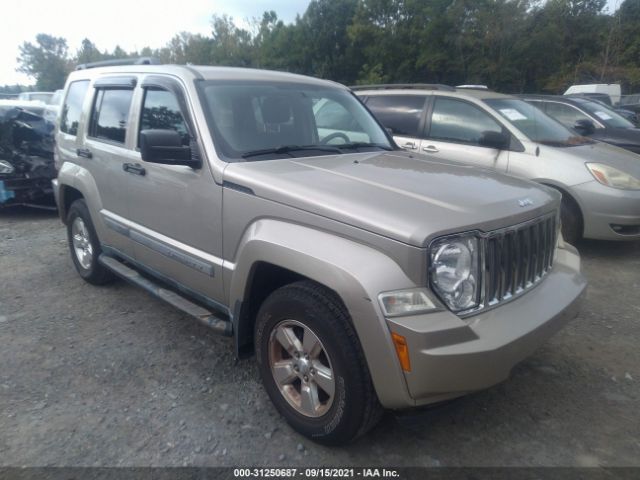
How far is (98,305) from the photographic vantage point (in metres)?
4.54

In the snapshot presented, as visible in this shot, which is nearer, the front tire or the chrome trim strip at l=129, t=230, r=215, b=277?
the front tire

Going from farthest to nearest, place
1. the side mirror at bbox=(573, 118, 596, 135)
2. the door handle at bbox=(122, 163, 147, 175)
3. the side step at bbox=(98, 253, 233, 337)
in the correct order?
the side mirror at bbox=(573, 118, 596, 135) → the door handle at bbox=(122, 163, 147, 175) → the side step at bbox=(98, 253, 233, 337)

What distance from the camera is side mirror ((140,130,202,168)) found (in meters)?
2.99

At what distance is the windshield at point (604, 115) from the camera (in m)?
9.02

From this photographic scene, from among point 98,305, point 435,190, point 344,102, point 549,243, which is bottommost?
point 98,305

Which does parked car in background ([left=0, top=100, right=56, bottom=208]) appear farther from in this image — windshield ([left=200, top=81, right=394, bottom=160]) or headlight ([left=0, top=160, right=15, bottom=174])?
windshield ([left=200, top=81, right=394, bottom=160])

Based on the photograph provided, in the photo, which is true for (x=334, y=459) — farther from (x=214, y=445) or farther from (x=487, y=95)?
(x=487, y=95)

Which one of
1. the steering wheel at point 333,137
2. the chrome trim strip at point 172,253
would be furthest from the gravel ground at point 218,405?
the steering wheel at point 333,137

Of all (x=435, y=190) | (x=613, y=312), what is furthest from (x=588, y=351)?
(x=435, y=190)

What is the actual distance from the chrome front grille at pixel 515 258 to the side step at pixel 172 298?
1543 millimetres

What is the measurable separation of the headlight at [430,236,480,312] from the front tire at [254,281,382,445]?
461 millimetres

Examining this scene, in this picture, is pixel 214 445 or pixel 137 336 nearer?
pixel 214 445

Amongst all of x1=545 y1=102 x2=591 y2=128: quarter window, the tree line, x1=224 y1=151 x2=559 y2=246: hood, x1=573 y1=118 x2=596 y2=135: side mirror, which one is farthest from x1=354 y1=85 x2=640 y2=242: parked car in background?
the tree line

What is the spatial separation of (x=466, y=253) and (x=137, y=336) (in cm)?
272
